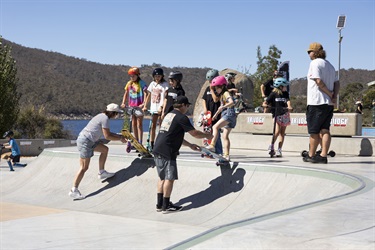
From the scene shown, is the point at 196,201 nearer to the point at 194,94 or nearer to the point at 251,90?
the point at 251,90

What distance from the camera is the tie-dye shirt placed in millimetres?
10875

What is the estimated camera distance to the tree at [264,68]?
143 ft

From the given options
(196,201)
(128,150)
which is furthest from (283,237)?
(128,150)

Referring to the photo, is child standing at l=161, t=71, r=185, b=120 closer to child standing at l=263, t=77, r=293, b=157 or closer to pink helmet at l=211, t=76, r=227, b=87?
pink helmet at l=211, t=76, r=227, b=87

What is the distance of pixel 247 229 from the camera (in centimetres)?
459

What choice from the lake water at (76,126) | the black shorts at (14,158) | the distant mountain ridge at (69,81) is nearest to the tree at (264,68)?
the lake water at (76,126)

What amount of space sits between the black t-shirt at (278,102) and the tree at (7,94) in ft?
76.5

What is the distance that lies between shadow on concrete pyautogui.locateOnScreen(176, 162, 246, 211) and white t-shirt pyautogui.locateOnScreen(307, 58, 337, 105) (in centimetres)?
182

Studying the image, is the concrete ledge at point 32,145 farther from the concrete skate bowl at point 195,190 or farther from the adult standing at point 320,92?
the adult standing at point 320,92

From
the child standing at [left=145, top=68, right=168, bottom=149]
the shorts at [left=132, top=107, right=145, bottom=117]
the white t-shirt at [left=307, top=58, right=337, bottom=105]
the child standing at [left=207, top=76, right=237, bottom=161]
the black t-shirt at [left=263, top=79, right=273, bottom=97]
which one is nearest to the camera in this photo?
the white t-shirt at [left=307, top=58, right=337, bottom=105]

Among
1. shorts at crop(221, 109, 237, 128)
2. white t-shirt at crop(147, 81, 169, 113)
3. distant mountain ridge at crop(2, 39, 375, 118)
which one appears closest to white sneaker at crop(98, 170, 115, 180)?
white t-shirt at crop(147, 81, 169, 113)

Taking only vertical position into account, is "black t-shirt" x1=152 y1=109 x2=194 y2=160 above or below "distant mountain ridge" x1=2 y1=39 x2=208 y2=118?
below

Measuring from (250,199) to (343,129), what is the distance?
228 inches

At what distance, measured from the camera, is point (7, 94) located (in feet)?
102
